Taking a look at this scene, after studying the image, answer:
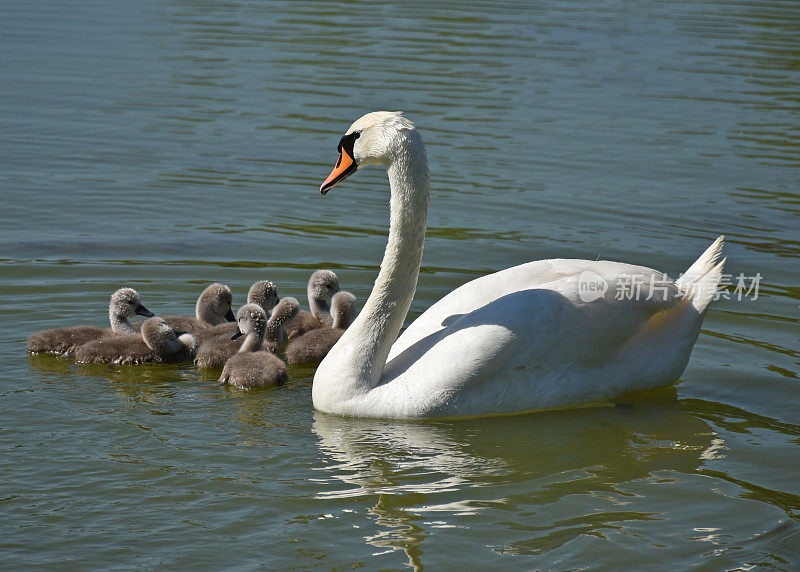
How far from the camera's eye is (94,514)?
21.0 ft

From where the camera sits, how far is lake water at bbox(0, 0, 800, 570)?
6449 mm

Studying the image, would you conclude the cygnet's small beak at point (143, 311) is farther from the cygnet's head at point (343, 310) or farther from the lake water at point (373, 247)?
the cygnet's head at point (343, 310)

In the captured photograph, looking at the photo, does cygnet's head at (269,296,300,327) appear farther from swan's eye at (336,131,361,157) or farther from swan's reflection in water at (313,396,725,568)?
swan's eye at (336,131,361,157)

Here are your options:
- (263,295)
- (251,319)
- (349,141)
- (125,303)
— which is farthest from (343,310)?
(349,141)

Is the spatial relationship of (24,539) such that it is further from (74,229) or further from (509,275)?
(74,229)

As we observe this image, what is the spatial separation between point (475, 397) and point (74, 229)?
5.92 meters

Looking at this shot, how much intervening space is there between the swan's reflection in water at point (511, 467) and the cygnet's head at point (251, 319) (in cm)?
122

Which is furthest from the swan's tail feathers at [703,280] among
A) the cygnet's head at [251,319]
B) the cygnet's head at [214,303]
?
the cygnet's head at [214,303]

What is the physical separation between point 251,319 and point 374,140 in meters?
1.92

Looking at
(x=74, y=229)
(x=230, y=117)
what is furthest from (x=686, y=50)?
(x=74, y=229)

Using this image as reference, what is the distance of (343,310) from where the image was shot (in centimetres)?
975

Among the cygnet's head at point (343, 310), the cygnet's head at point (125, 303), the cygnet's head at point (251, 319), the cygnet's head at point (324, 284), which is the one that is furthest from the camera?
the cygnet's head at point (324, 284)

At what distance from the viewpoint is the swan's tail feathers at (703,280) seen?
8680 mm

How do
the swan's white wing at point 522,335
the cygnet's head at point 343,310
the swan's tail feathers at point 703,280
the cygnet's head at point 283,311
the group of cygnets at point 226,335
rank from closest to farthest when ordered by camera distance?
the swan's white wing at point 522,335, the swan's tail feathers at point 703,280, the group of cygnets at point 226,335, the cygnet's head at point 283,311, the cygnet's head at point 343,310
